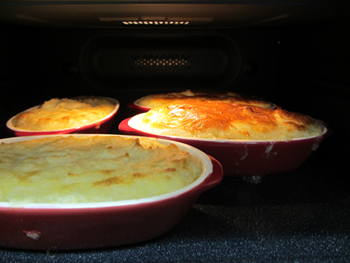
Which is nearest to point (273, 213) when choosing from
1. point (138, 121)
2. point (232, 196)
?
point (232, 196)

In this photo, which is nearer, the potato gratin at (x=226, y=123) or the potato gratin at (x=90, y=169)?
the potato gratin at (x=90, y=169)

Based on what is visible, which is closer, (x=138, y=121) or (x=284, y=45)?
(x=138, y=121)

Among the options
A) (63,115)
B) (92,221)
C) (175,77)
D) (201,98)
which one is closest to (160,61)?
(175,77)

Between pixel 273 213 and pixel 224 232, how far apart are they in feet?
0.48

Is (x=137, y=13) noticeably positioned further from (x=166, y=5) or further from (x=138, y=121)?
(x=138, y=121)

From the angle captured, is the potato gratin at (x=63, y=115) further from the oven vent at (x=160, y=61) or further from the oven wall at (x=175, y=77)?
the oven vent at (x=160, y=61)

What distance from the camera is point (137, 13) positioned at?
88 cm

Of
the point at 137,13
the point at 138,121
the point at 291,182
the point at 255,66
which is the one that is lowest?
the point at 291,182

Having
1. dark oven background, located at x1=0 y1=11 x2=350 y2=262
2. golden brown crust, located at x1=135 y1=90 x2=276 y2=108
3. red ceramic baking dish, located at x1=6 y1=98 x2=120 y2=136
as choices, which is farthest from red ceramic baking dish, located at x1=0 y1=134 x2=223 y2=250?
golden brown crust, located at x1=135 y1=90 x2=276 y2=108

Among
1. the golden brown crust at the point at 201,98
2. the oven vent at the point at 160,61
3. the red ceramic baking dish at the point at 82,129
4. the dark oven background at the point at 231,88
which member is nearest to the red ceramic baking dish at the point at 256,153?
the dark oven background at the point at 231,88

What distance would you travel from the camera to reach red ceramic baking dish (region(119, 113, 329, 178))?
31.0 inches

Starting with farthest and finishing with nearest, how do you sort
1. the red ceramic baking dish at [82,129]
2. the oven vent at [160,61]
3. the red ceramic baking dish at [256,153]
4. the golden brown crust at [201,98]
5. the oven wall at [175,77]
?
the oven vent at [160,61] < the golden brown crust at [201,98] < the oven wall at [175,77] < the red ceramic baking dish at [82,129] < the red ceramic baking dish at [256,153]

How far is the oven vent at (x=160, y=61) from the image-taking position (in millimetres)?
1355

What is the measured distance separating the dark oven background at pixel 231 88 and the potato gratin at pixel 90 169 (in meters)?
0.11
